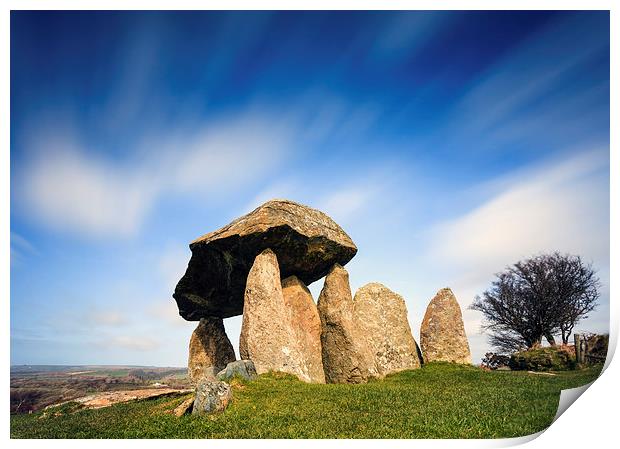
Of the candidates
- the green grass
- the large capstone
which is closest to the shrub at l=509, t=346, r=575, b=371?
the green grass

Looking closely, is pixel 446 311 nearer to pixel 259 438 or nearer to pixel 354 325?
pixel 354 325

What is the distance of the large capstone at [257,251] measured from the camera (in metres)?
19.3

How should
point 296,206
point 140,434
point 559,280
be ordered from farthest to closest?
point 559,280, point 296,206, point 140,434

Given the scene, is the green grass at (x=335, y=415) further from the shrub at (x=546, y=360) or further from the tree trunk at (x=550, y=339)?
the tree trunk at (x=550, y=339)

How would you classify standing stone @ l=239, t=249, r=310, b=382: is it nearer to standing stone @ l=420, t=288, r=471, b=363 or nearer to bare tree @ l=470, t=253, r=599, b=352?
standing stone @ l=420, t=288, r=471, b=363

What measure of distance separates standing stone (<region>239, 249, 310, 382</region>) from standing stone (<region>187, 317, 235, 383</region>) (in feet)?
18.8

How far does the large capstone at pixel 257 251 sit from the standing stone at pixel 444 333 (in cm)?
486

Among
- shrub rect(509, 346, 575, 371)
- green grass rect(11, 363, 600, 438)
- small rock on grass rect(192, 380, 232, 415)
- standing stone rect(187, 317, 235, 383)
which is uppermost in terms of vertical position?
standing stone rect(187, 317, 235, 383)

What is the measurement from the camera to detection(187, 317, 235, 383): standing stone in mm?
23203

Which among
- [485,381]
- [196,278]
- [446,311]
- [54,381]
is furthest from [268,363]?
[54,381]

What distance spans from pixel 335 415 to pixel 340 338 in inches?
306

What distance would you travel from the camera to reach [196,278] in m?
22.1

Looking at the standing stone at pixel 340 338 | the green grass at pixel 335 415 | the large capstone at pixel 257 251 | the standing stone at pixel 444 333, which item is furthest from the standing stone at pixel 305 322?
the standing stone at pixel 444 333
